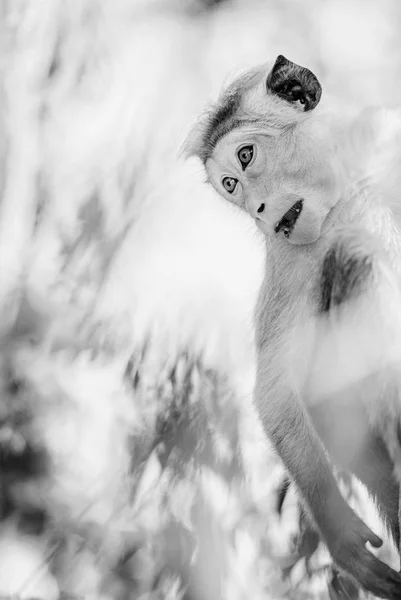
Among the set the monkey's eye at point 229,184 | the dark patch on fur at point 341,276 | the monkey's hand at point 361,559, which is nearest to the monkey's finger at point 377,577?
the monkey's hand at point 361,559

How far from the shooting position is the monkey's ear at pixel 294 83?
11.1 ft

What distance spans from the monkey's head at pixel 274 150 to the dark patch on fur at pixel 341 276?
1.16 ft

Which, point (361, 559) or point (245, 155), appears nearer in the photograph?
point (361, 559)

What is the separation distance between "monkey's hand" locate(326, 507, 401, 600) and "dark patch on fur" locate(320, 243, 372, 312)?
1.90 feet

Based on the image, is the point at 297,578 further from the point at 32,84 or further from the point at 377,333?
the point at 32,84

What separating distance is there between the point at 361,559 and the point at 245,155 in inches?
59.6

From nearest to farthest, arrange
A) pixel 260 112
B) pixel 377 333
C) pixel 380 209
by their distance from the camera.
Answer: pixel 377 333 → pixel 380 209 → pixel 260 112

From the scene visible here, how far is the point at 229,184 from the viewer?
3.37m

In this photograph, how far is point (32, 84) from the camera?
3.62 m

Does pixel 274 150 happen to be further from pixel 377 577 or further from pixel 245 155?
pixel 377 577

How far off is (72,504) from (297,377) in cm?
99

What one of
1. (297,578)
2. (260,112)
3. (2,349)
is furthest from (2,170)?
(297,578)

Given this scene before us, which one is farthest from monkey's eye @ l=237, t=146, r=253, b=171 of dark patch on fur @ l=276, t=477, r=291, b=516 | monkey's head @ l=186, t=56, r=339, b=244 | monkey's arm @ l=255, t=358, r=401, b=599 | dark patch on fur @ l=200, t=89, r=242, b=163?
dark patch on fur @ l=276, t=477, r=291, b=516

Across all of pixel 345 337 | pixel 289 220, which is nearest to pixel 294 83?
pixel 289 220
